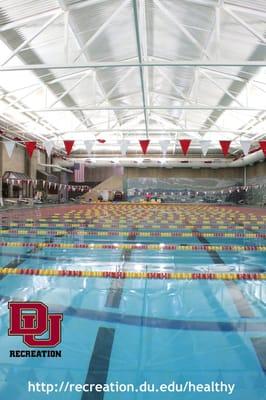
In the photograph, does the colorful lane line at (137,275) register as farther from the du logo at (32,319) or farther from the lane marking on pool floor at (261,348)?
the du logo at (32,319)

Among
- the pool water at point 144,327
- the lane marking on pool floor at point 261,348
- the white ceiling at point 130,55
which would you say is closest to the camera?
the pool water at point 144,327

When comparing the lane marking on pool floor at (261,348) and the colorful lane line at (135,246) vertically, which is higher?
the colorful lane line at (135,246)

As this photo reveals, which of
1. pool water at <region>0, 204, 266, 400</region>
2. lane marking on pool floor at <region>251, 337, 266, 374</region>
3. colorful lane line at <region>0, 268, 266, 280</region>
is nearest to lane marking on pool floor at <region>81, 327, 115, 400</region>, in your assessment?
pool water at <region>0, 204, 266, 400</region>

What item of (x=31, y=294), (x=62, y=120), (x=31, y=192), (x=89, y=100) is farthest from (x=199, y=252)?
(x=31, y=192)

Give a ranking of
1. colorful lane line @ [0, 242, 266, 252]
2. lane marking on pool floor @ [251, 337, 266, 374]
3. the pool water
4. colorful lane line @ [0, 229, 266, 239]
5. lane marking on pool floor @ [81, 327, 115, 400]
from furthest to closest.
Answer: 1. colorful lane line @ [0, 229, 266, 239]
2. colorful lane line @ [0, 242, 266, 252]
3. lane marking on pool floor @ [251, 337, 266, 374]
4. the pool water
5. lane marking on pool floor @ [81, 327, 115, 400]

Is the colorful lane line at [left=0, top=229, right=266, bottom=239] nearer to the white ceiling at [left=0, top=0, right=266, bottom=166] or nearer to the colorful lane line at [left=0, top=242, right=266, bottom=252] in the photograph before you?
the colorful lane line at [left=0, top=242, right=266, bottom=252]

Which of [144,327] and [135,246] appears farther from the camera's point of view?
[135,246]

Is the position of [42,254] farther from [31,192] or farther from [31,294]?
[31,192]

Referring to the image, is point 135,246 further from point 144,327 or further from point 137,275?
point 144,327

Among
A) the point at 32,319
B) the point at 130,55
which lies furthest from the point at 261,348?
the point at 130,55

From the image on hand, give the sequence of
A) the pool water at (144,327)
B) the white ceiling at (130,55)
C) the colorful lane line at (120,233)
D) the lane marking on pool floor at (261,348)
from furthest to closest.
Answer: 1. the colorful lane line at (120,233)
2. the white ceiling at (130,55)
3. the lane marking on pool floor at (261,348)
4. the pool water at (144,327)

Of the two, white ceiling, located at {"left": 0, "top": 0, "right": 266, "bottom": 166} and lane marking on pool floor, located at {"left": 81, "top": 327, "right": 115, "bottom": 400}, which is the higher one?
white ceiling, located at {"left": 0, "top": 0, "right": 266, "bottom": 166}

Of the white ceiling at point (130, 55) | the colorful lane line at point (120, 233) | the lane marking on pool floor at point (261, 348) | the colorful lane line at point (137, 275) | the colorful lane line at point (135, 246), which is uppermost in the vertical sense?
the white ceiling at point (130, 55)

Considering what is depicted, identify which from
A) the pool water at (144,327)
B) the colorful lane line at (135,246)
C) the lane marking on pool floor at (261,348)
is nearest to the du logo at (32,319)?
the pool water at (144,327)
